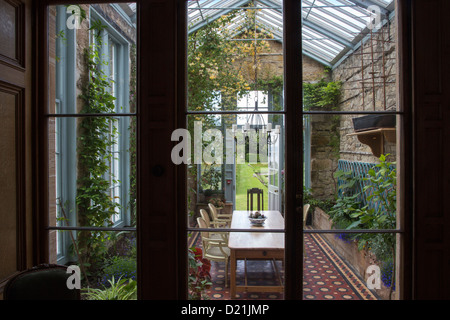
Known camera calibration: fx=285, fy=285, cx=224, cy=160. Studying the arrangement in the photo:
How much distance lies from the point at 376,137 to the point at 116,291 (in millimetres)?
2214

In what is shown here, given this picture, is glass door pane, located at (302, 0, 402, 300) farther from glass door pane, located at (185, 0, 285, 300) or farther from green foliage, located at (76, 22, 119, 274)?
green foliage, located at (76, 22, 119, 274)

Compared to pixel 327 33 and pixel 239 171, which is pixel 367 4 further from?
pixel 239 171

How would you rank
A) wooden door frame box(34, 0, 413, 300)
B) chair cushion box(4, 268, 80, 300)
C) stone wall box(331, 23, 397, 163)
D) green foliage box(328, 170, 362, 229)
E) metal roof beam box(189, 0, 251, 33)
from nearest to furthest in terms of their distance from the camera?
chair cushion box(4, 268, 80, 300)
wooden door frame box(34, 0, 413, 300)
green foliage box(328, 170, 362, 229)
stone wall box(331, 23, 397, 163)
metal roof beam box(189, 0, 251, 33)

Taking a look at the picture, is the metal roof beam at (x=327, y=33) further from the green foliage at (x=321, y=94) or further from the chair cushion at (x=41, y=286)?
the chair cushion at (x=41, y=286)

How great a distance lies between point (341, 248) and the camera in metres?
2.07

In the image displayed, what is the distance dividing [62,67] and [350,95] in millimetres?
2511

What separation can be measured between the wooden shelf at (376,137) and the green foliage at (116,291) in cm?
201

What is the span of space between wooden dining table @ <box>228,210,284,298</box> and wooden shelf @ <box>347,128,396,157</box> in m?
0.84

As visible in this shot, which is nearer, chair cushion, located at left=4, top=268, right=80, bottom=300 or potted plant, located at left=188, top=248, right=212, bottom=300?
chair cushion, located at left=4, top=268, right=80, bottom=300

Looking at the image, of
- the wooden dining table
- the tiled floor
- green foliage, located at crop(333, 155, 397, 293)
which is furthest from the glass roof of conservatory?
the tiled floor

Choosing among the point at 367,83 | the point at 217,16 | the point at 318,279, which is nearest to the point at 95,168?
the point at 217,16

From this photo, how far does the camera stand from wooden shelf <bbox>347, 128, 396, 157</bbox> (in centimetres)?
202

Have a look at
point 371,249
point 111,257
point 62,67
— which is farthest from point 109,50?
point 371,249
